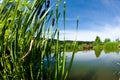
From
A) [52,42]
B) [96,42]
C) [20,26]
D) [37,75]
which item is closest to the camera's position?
[20,26]

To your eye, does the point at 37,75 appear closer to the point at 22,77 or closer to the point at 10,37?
the point at 22,77

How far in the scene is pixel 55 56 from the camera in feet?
7.13

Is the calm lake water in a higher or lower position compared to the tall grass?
lower

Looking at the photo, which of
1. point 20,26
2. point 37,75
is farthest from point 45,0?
point 37,75

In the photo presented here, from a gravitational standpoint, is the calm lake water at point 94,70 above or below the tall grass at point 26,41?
below

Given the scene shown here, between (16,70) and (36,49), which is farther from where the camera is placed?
(36,49)

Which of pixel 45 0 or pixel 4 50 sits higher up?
pixel 45 0

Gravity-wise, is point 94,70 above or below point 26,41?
below

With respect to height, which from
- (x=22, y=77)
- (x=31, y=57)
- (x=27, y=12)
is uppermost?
(x=27, y=12)

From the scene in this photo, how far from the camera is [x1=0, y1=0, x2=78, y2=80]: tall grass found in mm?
1944

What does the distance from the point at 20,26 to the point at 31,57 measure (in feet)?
0.89

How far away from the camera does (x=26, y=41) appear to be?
2012mm

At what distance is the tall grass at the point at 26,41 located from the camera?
194cm

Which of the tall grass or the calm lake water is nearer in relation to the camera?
the tall grass
